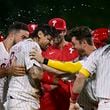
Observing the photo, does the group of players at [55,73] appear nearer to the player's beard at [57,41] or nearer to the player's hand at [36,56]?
the player's hand at [36,56]

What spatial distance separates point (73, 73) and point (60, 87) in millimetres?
857

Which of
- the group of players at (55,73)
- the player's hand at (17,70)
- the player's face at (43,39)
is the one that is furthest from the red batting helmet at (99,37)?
the player's hand at (17,70)

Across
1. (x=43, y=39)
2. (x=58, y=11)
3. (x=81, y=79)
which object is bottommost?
(x=81, y=79)

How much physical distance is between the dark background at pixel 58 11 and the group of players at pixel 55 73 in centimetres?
1335

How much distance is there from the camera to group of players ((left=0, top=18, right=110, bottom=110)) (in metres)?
6.97

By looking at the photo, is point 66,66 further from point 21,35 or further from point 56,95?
point 21,35

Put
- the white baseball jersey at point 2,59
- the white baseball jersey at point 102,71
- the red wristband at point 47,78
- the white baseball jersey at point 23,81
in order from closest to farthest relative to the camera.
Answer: the white baseball jersey at point 102,71 < the white baseball jersey at point 23,81 < the red wristband at point 47,78 < the white baseball jersey at point 2,59

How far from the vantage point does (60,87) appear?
8.53 m

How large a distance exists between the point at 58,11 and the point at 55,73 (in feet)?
54.4

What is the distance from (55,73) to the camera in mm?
7914

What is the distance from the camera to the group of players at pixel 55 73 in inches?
275

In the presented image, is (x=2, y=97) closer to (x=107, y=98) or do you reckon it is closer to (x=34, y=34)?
(x=34, y=34)

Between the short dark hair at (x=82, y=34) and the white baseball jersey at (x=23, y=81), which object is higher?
the short dark hair at (x=82, y=34)

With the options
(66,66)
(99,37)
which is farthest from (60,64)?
(99,37)
